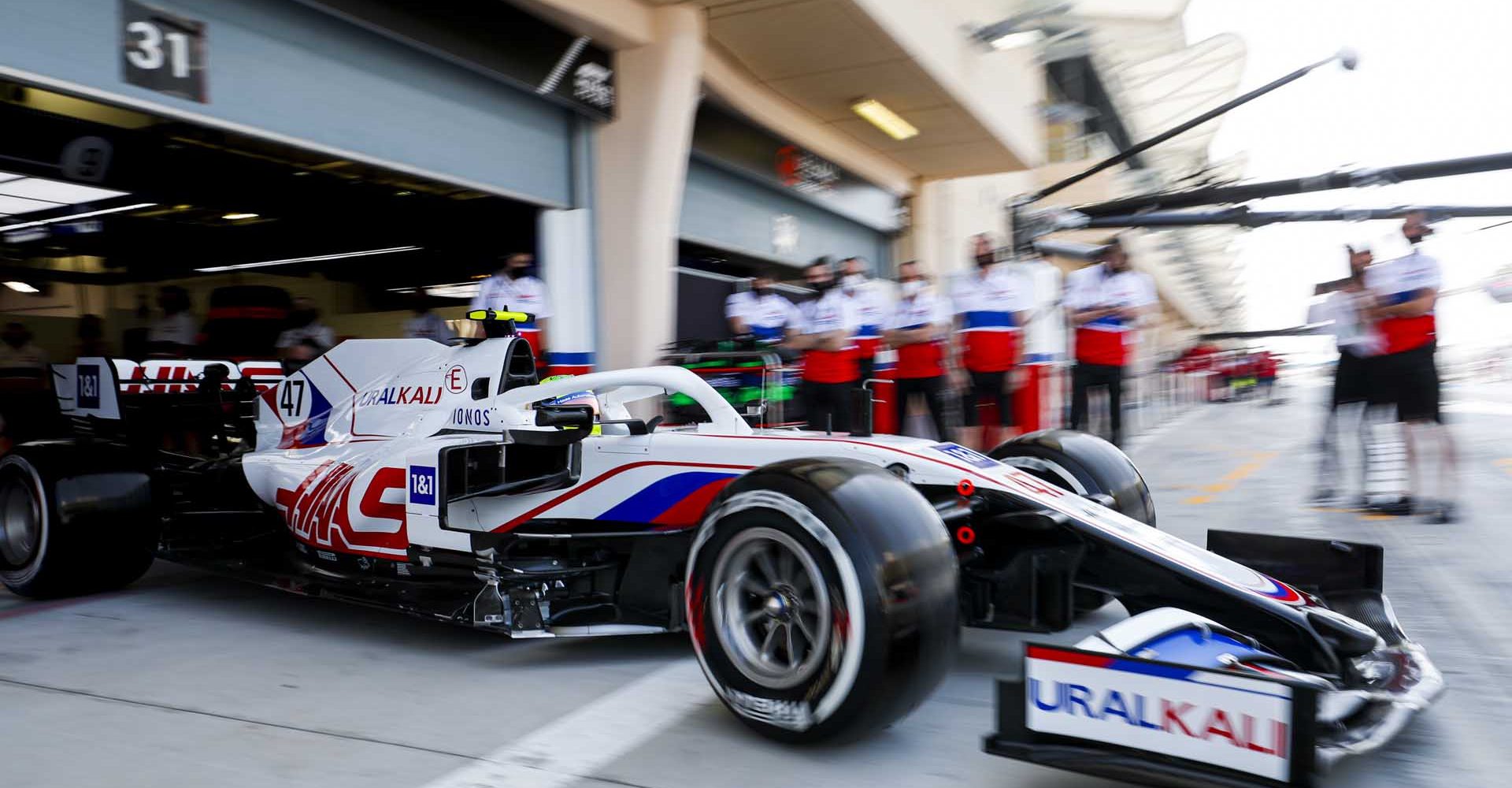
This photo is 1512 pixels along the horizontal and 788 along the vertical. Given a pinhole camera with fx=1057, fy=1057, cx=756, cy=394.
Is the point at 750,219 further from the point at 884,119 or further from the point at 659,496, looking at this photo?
the point at 659,496

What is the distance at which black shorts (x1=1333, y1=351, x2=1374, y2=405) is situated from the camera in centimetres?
644

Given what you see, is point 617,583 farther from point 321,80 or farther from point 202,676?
point 321,80

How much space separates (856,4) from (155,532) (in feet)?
21.5

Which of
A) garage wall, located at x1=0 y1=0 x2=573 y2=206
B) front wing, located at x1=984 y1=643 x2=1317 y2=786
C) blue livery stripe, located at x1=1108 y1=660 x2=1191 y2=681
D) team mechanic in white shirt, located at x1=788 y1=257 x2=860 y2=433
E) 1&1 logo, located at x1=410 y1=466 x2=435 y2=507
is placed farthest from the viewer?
team mechanic in white shirt, located at x1=788 y1=257 x2=860 y2=433

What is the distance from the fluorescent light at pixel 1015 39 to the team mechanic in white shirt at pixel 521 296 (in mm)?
6724

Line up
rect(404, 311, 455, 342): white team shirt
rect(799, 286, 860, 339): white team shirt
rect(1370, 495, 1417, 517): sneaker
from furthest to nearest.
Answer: rect(404, 311, 455, 342): white team shirt → rect(799, 286, 860, 339): white team shirt → rect(1370, 495, 1417, 517): sneaker

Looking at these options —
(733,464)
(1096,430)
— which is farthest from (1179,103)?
(733,464)

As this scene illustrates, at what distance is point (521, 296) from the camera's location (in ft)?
27.5

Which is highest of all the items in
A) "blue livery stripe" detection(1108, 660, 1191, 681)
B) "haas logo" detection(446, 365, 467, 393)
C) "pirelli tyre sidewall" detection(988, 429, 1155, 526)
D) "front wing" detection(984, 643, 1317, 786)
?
"haas logo" detection(446, 365, 467, 393)

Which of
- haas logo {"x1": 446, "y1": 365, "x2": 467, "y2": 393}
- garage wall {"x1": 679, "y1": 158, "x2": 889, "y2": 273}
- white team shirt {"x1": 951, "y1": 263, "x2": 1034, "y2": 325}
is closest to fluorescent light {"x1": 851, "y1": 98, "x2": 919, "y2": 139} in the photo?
garage wall {"x1": 679, "y1": 158, "x2": 889, "y2": 273}

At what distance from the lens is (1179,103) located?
1337 inches

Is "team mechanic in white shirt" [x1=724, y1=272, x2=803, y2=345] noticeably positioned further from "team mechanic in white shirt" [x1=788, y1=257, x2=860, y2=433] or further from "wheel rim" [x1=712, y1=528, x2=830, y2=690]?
"wheel rim" [x1=712, y1=528, x2=830, y2=690]

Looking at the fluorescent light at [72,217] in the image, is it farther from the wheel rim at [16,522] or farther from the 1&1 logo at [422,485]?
the 1&1 logo at [422,485]

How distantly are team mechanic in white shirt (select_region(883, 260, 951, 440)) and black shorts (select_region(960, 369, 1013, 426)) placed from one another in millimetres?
449
